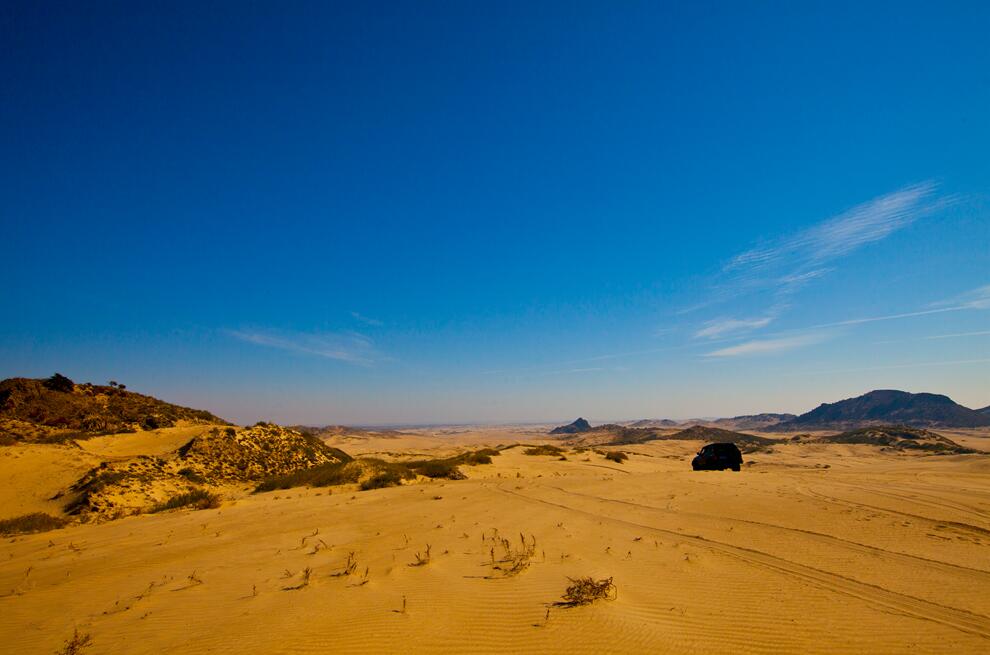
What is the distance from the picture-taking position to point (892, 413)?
80.7 metres

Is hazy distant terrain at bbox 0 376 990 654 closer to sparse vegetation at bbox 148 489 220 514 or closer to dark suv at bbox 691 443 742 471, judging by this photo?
sparse vegetation at bbox 148 489 220 514

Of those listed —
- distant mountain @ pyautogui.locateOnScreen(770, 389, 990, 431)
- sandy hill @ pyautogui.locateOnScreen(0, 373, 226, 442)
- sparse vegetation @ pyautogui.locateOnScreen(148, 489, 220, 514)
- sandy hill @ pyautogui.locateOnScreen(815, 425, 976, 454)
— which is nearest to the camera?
sparse vegetation @ pyautogui.locateOnScreen(148, 489, 220, 514)

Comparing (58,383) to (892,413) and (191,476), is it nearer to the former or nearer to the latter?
(191,476)

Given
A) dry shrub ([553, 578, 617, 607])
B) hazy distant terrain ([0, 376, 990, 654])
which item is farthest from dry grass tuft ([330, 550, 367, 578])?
dry shrub ([553, 578, 617, 607])

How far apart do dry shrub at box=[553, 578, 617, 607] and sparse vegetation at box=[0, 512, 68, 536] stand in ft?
42.5

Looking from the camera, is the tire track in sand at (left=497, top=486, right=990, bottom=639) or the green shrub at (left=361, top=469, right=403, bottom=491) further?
the green shrub at (left=361, top=469, right=403, bottom=491)

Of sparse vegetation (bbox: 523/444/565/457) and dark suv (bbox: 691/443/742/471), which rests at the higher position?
dark suv (bbox: 691/443/742/471)

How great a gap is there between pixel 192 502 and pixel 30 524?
3266 millimetres

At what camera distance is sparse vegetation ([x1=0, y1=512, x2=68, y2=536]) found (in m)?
10.4

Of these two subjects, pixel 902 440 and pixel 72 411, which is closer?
pixel 72 411

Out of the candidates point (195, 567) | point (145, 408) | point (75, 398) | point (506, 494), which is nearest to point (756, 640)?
point (195, 567)

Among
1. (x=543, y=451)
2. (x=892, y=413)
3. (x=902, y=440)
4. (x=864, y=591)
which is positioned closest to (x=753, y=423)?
(x=892, y=413)

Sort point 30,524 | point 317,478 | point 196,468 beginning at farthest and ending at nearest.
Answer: point 196,468
point 317,478
point 30,524

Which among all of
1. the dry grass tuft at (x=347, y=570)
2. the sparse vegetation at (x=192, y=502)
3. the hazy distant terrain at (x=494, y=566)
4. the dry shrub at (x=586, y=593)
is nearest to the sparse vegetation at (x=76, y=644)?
the hazy distant terrain at (x=494, y=566)
